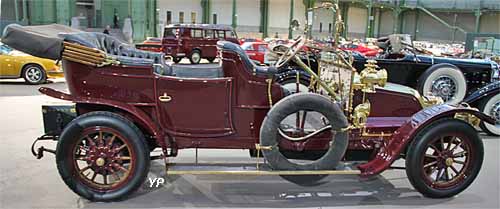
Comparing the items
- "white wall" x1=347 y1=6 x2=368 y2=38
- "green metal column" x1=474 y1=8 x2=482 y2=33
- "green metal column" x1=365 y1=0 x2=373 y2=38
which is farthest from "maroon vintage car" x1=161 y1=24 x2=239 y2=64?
"green metal column" x1=474 y1=8 x2=482 y2=33

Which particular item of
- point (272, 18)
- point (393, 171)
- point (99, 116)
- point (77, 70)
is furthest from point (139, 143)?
point (272, 18)

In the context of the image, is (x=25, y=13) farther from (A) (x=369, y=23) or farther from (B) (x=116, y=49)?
(A) (x=369, y=23)

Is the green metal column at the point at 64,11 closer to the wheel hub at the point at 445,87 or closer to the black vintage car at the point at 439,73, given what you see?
the black vintage car at the point at 439,73

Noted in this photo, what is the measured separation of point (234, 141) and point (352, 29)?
34222mm

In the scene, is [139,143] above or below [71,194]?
above

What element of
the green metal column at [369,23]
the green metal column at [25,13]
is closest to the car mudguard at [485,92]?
the green metal column at [25,13]

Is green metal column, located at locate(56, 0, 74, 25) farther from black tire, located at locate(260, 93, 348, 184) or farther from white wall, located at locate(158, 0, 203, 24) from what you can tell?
black tire, located at locate(260, 93, 348, 184)

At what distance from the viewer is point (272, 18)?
98.5 feet

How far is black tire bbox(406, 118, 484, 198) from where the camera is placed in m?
3.68

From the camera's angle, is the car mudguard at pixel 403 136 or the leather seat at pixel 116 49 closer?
the leather seat at pixel 116 49

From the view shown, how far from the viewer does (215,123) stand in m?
3.66

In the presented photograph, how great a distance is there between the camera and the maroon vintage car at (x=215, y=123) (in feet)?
11.4

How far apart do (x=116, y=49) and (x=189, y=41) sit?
1344 cm

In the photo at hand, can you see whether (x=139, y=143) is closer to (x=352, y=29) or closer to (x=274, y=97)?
(x=274, y=97)
